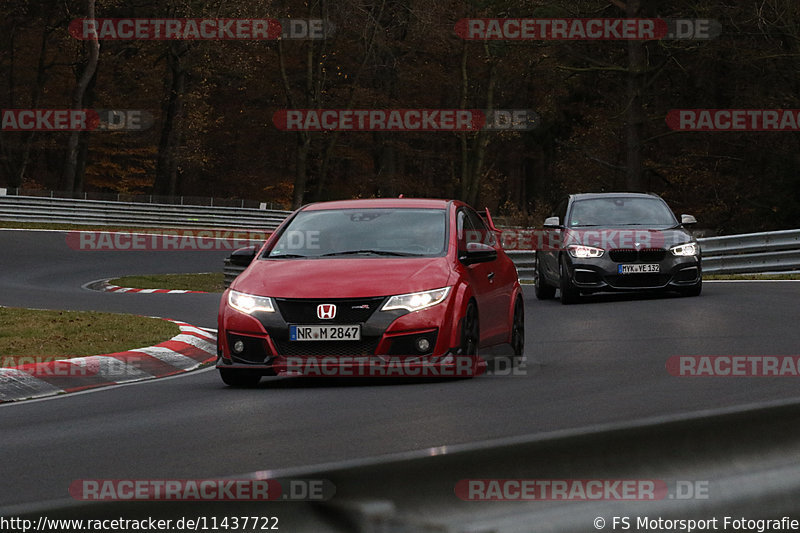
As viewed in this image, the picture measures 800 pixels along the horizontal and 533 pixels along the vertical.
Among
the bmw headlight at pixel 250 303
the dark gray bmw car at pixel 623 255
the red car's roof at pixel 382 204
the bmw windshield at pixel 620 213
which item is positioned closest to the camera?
the bmw headlight at pixel 250 303

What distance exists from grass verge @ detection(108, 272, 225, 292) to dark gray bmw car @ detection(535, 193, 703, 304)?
12.5 m

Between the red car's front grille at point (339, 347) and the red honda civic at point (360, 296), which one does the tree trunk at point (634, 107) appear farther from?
the red car's front grille at point (339, 347)

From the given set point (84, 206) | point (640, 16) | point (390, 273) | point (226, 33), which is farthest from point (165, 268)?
point (390, 273)

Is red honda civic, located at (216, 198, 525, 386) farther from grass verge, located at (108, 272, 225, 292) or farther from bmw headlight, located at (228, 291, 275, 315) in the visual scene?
grass verge, located at (108, 272, 225, 292)

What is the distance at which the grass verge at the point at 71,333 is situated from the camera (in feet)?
43.0

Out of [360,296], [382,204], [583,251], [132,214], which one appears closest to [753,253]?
[583,251]

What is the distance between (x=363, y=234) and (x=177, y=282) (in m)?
22.2

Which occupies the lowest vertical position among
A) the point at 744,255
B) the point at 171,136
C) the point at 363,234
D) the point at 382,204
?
the point at 744,255

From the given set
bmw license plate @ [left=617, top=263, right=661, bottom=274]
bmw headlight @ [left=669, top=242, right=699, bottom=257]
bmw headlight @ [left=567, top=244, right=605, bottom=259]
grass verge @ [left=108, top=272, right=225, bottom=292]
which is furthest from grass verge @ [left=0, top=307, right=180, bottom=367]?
grass verge @ [left=108, top=272, right=225, bottom=292]

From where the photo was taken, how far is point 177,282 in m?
32.9

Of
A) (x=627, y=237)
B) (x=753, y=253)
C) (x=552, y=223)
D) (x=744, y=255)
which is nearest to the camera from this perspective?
(x=627, y=237)

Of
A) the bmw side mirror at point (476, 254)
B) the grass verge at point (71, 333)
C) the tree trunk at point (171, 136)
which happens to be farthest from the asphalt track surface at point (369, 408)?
the tree trunk at point (171, 136)

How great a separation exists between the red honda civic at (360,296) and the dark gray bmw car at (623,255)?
7.60 meters

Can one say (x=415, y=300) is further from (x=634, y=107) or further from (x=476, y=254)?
(x=634, y=107)
